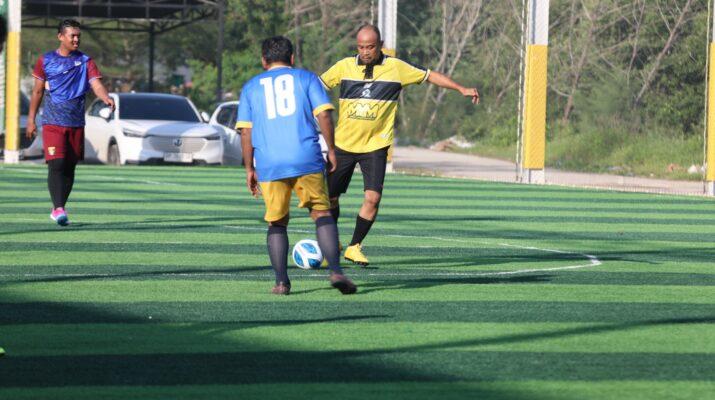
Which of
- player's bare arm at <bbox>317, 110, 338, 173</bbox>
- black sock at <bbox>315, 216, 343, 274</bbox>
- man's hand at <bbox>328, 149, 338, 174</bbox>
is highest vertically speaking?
player's bare arm at <bbox>317, 110, 338, 173</bbox>

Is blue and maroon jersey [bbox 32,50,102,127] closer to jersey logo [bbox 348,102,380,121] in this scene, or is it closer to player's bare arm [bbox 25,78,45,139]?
player's bare arm [bbox 25,78,45,139]

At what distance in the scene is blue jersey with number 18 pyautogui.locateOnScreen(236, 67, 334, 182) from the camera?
978 cm

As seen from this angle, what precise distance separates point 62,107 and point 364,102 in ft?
14.0

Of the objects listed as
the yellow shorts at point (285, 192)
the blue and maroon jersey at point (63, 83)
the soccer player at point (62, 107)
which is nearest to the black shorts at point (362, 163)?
the yellow shorts at point (285, 192)

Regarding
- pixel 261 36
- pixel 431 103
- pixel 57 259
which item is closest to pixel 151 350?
pixel 57 259

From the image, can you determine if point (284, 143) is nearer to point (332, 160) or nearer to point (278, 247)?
point (332, 160)

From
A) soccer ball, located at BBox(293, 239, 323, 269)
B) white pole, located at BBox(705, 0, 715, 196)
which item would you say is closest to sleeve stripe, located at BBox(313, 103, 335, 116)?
soccer ball, located at BBox(293, 239, 323, 269)

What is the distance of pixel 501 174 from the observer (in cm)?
3023

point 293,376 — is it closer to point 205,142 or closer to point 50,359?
point 50,359

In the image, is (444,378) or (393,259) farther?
(393,259)

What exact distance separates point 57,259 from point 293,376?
540 centimetres

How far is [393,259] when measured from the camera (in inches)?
501

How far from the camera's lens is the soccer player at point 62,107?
15078mm

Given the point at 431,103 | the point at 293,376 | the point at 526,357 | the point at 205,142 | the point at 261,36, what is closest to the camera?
the point at 293,376
